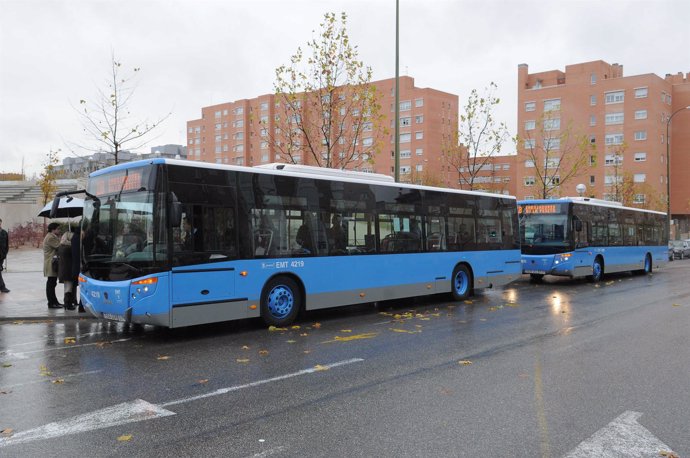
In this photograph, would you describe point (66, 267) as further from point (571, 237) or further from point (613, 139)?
point (613, 139)

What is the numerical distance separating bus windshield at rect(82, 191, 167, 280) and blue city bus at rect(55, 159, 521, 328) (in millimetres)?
17

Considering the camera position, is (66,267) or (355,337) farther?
(66,267)

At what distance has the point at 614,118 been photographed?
76875 mm

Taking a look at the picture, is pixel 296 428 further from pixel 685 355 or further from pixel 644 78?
pixel 644 78

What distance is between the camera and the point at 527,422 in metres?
5.14

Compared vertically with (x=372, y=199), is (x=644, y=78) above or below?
above

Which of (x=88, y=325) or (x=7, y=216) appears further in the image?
(x=7, y=216)

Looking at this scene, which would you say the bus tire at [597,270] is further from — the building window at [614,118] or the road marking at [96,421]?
the building window at [614,118]

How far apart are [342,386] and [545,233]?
607 inches

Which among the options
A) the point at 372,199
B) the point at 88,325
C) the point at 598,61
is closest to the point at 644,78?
the point at 598,61

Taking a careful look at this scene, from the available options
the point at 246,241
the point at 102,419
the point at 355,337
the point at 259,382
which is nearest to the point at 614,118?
the point at 355,337

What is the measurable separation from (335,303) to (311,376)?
467cm

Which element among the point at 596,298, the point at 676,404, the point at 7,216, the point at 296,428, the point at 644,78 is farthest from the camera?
the point at 644,78

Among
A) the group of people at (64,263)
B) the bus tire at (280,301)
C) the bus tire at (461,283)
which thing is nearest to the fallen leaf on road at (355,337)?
the bus tire at (280,301)
